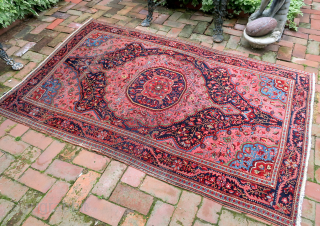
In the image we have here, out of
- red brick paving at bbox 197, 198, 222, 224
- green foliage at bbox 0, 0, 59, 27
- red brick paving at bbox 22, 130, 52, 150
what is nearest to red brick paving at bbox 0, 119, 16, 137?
red brick paving at bbox 22, 130, 52, 150

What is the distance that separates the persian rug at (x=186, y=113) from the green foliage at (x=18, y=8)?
1.18 meters

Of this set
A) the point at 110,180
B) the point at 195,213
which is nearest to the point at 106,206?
the point at 110,180

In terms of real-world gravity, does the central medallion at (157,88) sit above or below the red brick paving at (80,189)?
above

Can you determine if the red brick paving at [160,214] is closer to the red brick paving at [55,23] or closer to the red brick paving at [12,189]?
the red brick paving at [12,189]

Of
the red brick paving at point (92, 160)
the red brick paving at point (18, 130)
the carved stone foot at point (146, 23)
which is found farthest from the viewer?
the carved stone foot at point (146, 23)

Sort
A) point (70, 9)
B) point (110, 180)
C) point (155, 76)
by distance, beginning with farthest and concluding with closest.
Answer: point (70, 9), point (155, 76), point (110, 180)

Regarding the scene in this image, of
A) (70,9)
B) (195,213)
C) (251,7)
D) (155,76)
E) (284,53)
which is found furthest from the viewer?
(70,9)

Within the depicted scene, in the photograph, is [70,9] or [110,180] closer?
[110,180]

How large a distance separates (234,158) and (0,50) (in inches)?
136

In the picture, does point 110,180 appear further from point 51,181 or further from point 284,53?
point 284,53

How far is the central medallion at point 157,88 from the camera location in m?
2.74

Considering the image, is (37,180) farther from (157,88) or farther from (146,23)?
(146,23)

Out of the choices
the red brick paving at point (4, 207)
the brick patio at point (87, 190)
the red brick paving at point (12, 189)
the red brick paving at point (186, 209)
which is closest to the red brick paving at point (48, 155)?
the brick patio at point (87, 190)

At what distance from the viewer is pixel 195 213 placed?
1.88 metres
